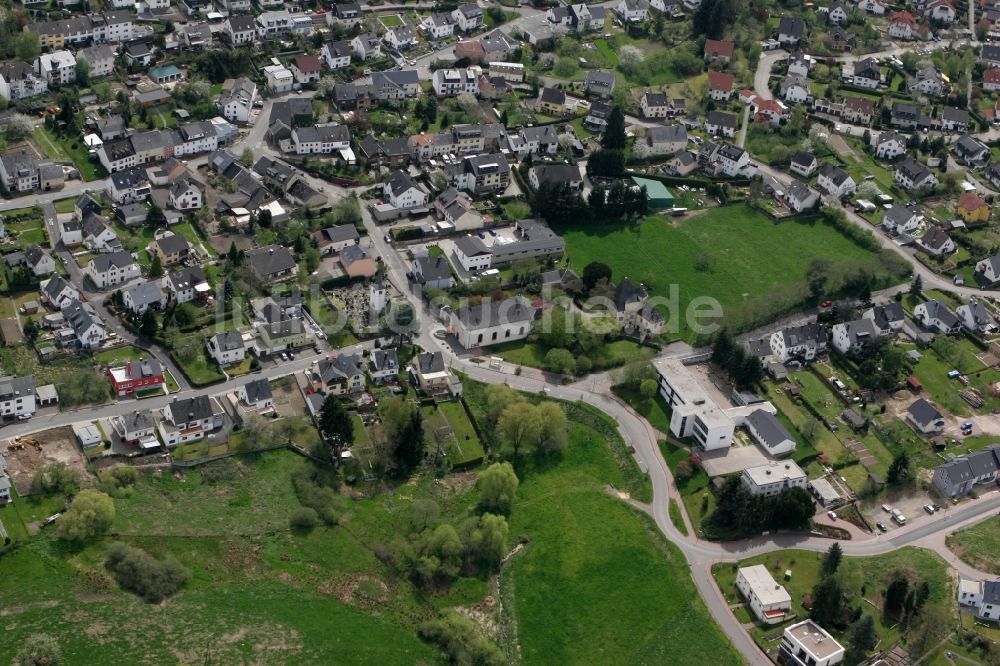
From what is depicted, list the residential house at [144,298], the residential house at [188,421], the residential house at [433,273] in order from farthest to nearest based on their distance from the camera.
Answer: the residential house at [433,273] → the residential house at [144,298] → the residential house at [188,421]

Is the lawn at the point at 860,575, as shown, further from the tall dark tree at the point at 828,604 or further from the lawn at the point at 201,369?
the lawn at the point at 201,369

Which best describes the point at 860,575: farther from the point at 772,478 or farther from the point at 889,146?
the point at 889,146

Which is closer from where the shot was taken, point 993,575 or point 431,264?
point 993,575

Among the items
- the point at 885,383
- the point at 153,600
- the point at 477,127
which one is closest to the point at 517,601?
the point at 153,600

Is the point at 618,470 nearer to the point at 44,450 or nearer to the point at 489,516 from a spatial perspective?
the point at 489,516

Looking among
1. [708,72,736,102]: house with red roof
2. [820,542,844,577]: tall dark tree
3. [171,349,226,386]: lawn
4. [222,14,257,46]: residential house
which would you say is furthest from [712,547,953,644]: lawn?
[222,14,257,46]: residential house

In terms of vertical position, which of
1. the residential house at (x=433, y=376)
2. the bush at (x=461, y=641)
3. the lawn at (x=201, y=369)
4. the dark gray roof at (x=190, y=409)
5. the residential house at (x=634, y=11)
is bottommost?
the bush at (x=461, y=641)

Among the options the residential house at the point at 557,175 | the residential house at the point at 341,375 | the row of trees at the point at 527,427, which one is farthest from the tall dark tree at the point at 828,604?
the residential house at the point at 557,175
